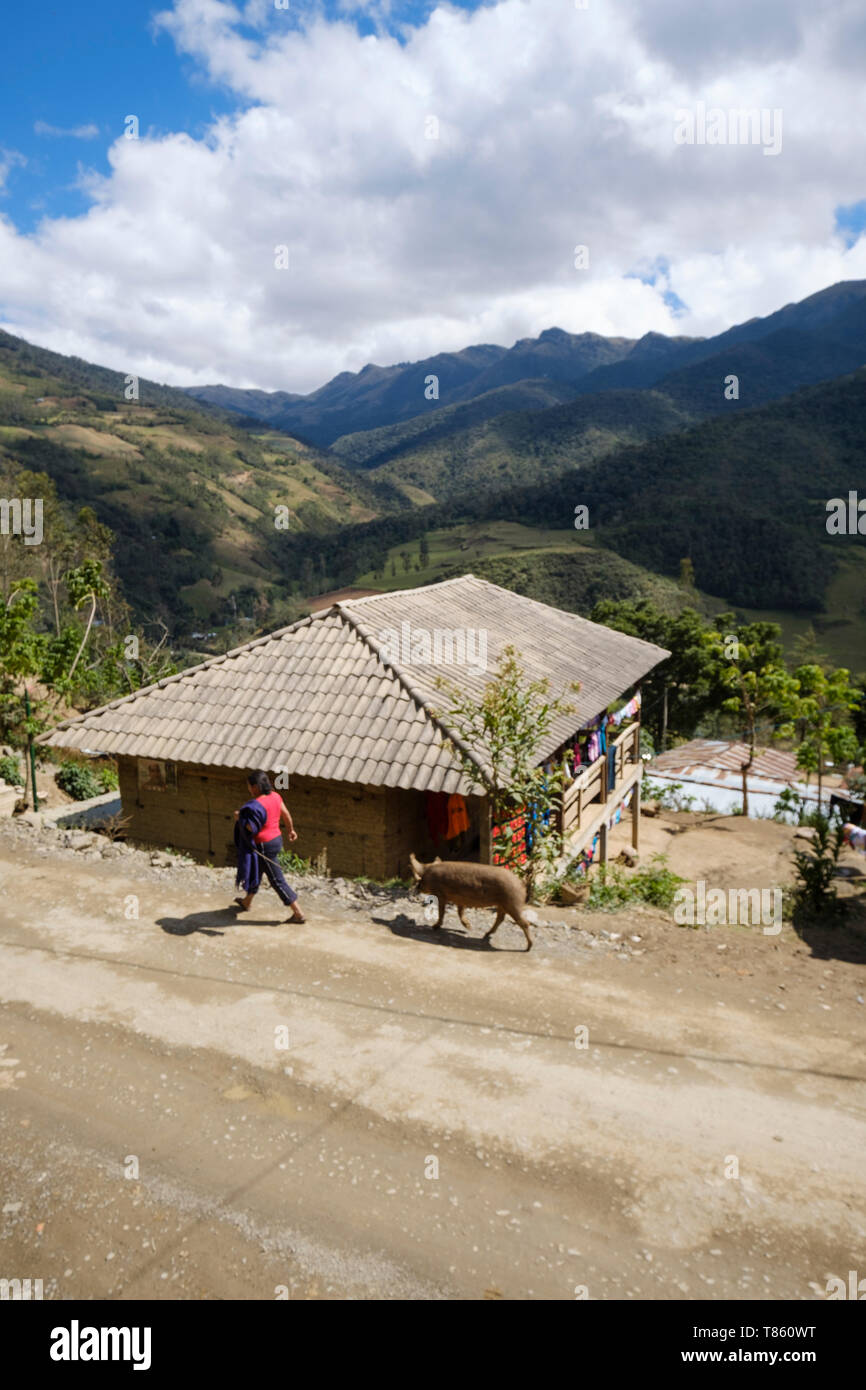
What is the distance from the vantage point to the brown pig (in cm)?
780

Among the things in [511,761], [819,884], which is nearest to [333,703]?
[511,761]

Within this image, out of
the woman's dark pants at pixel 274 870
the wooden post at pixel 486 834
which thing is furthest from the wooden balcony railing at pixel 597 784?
the woman's dark pants at pixel 274 870

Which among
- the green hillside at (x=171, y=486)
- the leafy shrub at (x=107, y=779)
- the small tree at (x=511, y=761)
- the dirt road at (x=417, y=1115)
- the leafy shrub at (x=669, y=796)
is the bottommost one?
the leafy shrub at (x=669, y=796)

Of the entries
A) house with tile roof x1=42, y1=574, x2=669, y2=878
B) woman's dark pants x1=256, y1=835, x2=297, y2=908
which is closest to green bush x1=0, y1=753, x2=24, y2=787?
house with tile roof x1=42, y1=574, x2=669, y2=878

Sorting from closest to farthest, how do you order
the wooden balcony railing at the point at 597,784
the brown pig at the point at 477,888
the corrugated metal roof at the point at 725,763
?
the brown pig at the point at 477,888, the wooden balcony railing at the point at 597,784, the corrugated metal roof at the point at 725,763

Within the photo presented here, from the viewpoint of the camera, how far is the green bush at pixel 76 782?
18.8 meters

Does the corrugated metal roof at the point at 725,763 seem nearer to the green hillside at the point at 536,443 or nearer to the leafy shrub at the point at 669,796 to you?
the leafy shrub at the point at 669,796

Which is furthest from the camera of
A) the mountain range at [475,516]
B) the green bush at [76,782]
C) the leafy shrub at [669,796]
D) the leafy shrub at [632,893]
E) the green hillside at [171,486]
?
the green hillside at [171,486]

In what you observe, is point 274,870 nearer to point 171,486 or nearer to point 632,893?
point 632,893

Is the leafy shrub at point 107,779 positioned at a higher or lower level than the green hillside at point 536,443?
lower

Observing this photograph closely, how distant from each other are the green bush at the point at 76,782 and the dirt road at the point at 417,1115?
1138 cm
